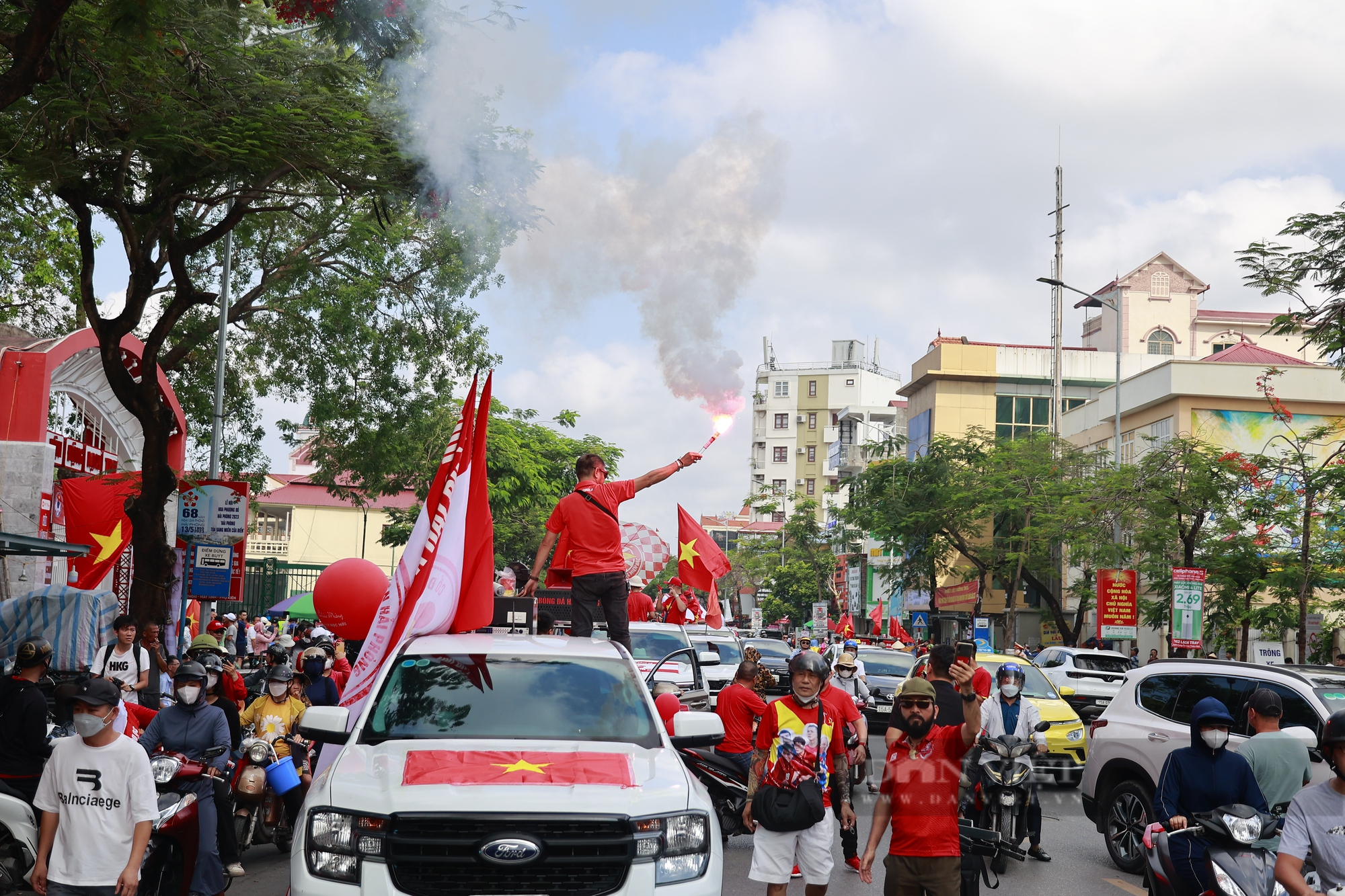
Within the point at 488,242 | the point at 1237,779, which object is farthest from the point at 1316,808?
the point at 488,242

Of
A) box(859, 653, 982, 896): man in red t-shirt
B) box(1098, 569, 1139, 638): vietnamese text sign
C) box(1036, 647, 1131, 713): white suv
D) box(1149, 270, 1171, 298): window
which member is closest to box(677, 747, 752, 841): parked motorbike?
box(859, 653, 982, 896): man in red t-shirt

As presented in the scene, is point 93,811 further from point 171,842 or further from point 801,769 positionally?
point 801,769

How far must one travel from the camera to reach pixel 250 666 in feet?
81.0

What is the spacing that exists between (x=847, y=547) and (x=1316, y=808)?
2960 inches

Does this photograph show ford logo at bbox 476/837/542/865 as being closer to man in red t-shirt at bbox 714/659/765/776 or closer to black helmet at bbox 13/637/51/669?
black helmet at bbox 13/637/51/669

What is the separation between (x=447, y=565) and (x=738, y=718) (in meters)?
3.08

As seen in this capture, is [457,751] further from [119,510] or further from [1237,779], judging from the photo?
[119,510]

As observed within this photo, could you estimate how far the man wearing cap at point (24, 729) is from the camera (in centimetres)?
807

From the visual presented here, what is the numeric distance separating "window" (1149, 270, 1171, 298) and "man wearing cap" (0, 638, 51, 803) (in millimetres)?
65636

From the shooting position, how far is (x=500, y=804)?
5375 millimetres

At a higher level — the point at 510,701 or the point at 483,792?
the point at 510,701

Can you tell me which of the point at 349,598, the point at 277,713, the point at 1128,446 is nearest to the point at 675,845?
the point at 277,713

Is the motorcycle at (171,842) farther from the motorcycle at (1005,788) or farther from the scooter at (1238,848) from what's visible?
the motorcycle at (1005,788)

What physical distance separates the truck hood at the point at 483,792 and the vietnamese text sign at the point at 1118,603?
86.2 ft
